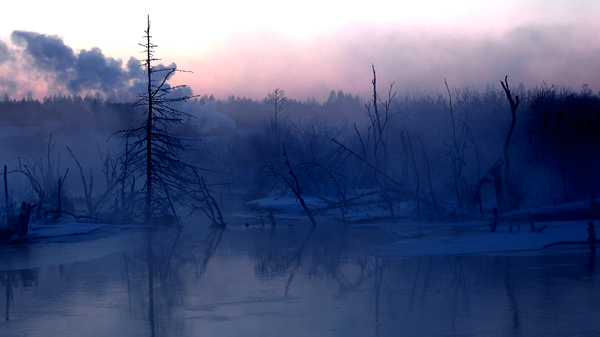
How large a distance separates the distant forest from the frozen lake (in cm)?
1140

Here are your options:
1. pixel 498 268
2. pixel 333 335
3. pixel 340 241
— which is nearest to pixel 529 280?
pixel 498 268

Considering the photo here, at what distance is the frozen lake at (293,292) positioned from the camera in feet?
32.1

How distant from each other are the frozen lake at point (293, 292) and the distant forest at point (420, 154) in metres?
11.4

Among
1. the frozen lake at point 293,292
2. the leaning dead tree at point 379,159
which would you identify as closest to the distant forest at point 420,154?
the leaning dead tree at point 379,159

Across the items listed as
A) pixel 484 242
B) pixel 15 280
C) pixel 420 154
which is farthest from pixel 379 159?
pixel 15 280

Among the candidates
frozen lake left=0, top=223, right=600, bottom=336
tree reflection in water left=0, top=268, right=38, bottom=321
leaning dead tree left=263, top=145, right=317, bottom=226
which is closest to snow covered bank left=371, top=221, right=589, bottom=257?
frozen lake left=0, top=223, right=600, bottom=336

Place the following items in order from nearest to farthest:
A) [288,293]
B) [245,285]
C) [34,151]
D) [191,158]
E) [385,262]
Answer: [288,293], [245,285], [385,262], [191,158], [34,151]

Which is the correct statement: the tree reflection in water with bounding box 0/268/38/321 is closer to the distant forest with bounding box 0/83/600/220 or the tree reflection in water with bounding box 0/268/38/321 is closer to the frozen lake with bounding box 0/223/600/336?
the frozen lake with bounding box 0/223/600/336

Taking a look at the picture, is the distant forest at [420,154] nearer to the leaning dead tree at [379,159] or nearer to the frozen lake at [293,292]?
the leaning dead tree at [379,159]

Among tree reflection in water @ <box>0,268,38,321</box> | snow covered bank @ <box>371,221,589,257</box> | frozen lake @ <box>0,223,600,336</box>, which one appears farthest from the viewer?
snow covered bank @ <box>371,221,589,257</box>

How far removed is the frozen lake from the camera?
9.78 m

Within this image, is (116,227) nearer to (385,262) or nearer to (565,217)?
(385,262)

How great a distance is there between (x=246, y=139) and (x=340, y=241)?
34.3m

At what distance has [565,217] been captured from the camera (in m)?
27.0
